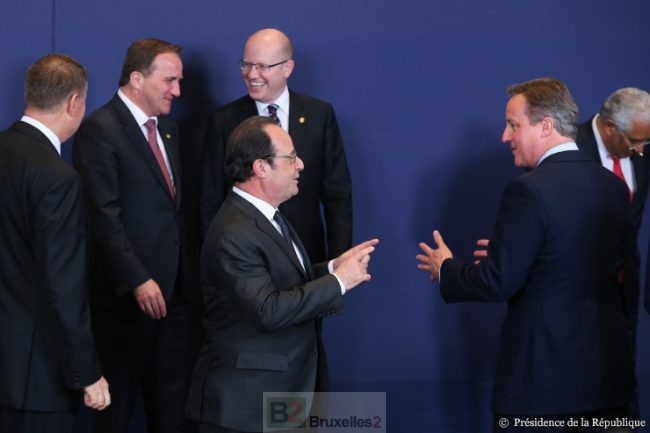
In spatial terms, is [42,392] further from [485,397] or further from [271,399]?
[485,397]

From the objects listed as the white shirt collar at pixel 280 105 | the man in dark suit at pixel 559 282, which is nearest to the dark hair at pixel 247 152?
the man in dark suit at pixel 559 282

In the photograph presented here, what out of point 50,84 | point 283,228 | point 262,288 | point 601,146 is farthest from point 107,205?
point 601,146

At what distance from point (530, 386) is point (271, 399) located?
0.86 metres

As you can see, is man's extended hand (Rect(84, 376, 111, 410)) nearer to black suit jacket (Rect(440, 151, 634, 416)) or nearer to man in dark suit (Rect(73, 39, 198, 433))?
man in dark suit (Rect(73, 39, 198, 433))

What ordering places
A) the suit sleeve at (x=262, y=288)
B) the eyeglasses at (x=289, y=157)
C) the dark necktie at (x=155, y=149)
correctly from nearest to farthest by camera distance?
the suit sleeve at (x=262, y=288), the eyeglasses at (x=289, y=157), the dark necktie at (x=155, y=149)

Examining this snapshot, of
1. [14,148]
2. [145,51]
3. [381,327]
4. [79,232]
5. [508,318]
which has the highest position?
[145,51]

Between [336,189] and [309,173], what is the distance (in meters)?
0.15

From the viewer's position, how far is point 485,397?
196 inches

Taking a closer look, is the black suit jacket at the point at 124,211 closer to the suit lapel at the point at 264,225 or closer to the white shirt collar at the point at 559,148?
the suit lapel at the point at 264,225

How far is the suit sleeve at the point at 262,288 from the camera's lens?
111 inches

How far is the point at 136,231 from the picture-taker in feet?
13.2

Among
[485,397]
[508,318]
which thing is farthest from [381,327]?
[508,318]

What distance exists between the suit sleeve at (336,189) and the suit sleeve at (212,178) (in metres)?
0.49
